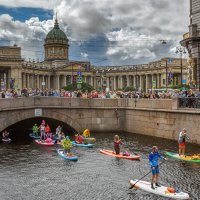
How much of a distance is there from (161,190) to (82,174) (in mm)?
7301

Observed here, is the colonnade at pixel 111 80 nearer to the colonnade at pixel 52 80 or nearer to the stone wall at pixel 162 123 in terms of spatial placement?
the colonnade at pixel 52 80

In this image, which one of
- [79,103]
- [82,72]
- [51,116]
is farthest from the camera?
[82,72]

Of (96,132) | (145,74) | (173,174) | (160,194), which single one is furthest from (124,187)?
(145,74)

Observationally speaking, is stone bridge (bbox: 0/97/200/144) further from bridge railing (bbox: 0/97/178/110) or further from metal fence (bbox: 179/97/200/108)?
metal fence (bbox: 179/97/200/108)

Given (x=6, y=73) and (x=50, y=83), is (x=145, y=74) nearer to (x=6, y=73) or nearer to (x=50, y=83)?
(x=50, y=83)

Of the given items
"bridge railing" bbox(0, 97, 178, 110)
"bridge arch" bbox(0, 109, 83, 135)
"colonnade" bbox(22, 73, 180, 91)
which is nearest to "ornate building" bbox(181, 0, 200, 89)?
"bridge railing" bbox(0, 97, 178, 110)

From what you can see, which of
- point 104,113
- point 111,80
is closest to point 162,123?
point 104,113

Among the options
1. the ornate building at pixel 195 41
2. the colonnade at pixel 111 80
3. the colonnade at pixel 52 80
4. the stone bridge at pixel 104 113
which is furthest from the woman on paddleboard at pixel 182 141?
the colonnade at pixel 111 80

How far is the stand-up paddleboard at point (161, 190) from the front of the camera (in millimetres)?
23531

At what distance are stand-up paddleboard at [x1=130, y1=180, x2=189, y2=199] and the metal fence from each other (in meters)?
15.5

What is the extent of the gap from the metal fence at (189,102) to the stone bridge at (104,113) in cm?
69

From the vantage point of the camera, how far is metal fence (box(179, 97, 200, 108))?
129 feet

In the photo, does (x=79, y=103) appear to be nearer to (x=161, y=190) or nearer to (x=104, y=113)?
(x=104, y=113)

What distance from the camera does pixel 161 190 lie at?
80.4ft
